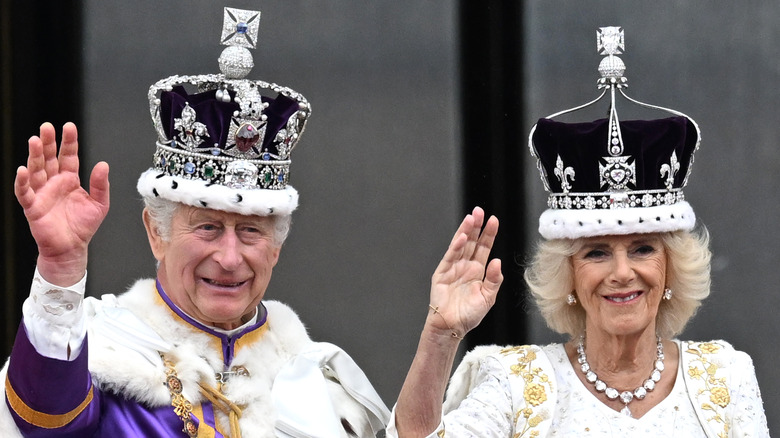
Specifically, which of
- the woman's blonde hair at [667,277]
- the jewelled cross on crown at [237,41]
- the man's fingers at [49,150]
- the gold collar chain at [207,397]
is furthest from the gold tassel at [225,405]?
the woman's blonde hair at [667,277]

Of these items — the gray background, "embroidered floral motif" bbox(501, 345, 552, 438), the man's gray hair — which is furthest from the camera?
the gray background

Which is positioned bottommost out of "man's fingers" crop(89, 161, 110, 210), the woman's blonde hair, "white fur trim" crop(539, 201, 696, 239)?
the woman's blonde hair

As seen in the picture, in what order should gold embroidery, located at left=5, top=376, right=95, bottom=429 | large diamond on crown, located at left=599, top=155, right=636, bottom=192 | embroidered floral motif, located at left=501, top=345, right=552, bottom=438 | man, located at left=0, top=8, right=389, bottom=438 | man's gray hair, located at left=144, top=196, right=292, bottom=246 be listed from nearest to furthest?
gold embroidery, located at left=5, top=376, right=95, bottom=429
man, located at left=0, top=8, right=389, bottom=438
man's gray hair, located at left=144, top=196, right=292, bottom=246
embroidered floral motif, located at left=501, top=345, right=552, bottom=438
large diamond on crown, located at left=599, top=155, right=636, bottom=192

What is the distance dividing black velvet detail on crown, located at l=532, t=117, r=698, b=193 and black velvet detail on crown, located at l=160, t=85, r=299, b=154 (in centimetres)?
84

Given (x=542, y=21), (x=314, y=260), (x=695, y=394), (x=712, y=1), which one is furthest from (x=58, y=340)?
(x=712, y=1)

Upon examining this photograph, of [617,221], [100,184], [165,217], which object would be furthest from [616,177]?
[100,184]

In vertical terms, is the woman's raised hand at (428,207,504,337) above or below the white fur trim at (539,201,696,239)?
below

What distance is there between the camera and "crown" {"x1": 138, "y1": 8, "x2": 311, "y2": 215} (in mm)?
3633

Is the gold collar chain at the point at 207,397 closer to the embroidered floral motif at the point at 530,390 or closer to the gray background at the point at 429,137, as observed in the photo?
the embroidered floral motif at the point at 530,390

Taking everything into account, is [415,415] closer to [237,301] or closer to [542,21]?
[237,301]

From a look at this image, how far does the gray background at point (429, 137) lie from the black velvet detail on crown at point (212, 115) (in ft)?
5.07

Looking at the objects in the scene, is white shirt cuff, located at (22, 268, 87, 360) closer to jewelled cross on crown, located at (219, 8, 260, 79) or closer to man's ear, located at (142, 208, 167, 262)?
man's ear, located at (142, 208, 167, 262)

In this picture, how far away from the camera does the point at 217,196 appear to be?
3596 millimetres

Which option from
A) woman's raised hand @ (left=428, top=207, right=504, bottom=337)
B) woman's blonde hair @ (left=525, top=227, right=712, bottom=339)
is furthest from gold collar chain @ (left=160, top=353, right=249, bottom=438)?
woman's blonde hair @ (left=525, top=227, right=712, bottom=339)
